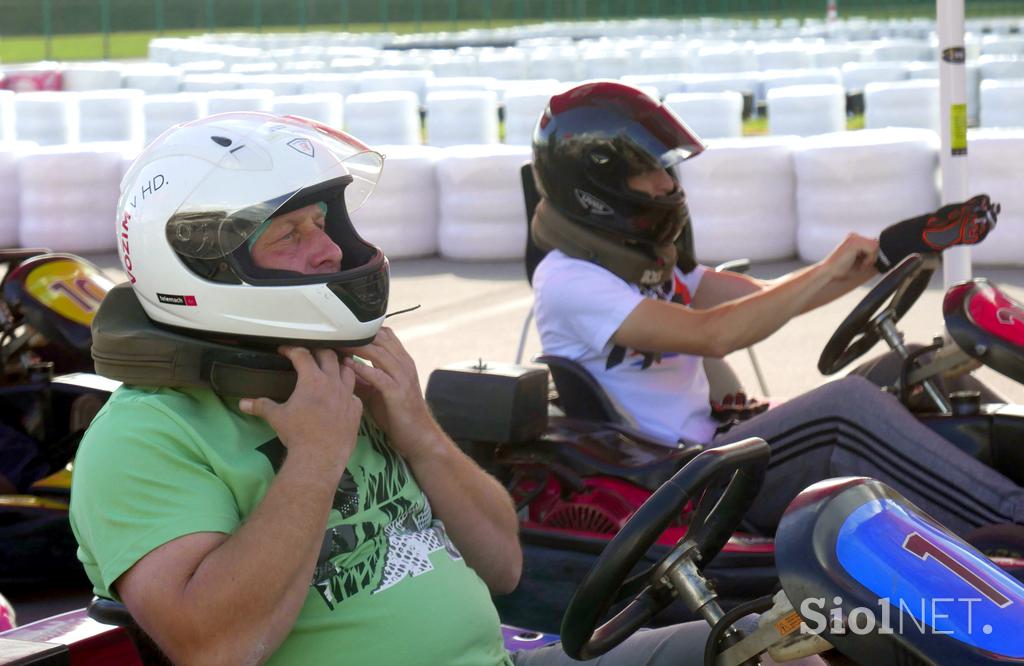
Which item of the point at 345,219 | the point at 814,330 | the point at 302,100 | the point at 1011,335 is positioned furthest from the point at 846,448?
the point at 302,100

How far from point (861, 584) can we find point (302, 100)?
1053 centimetres

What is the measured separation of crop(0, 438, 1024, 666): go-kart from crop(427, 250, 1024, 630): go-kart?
4.05 feet

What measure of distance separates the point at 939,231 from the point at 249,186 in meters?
2.00

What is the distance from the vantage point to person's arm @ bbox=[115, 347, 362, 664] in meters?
1.72

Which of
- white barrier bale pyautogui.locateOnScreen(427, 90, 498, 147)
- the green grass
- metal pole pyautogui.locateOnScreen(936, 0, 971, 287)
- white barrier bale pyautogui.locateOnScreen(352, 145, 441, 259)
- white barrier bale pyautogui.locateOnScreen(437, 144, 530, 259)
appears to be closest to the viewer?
metal pole pyautogui.locateOnScreen(936, 0, 971, 287)

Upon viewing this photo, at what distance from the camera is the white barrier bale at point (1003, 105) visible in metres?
10.7

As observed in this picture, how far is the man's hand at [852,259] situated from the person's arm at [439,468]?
148 cm

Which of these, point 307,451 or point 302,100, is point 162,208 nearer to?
point 307,451

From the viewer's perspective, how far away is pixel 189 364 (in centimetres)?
195

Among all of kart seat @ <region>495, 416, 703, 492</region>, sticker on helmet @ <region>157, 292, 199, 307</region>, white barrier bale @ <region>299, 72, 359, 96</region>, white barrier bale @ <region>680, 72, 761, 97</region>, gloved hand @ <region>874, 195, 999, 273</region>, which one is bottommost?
kart seat @ <region>495, 416, 703, 492</region>

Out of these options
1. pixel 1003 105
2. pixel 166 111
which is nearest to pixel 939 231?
pixel 1003 105

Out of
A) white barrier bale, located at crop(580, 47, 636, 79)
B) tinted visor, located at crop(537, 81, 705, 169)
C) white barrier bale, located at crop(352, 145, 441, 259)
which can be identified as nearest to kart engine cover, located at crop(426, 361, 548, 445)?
tinted visor, located at crop(537, 81, 705, 169)

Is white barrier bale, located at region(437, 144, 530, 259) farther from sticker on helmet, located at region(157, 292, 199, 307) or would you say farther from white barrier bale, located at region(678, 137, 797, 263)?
sticker on helmet, located at region(157, 292, 199, 307)

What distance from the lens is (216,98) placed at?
39.4 feet
